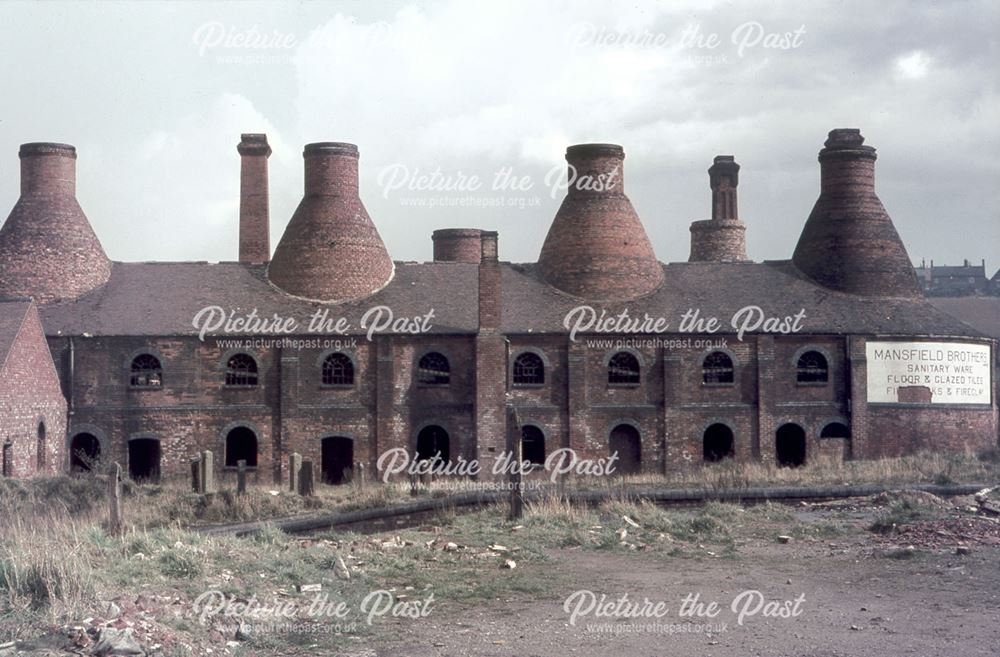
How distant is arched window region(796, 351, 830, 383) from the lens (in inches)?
1155

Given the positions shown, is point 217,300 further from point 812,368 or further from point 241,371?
point 812,368

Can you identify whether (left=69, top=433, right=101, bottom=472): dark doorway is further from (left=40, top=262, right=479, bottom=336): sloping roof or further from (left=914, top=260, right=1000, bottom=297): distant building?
(left=914, top=260, right=1000, bottom=297): distant building

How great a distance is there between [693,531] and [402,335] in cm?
1370

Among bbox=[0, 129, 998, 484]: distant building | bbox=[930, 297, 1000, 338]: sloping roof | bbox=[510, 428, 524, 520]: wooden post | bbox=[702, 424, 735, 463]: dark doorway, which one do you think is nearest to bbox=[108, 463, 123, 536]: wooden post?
bbox=[510, 428, 524, 520]: wooden post

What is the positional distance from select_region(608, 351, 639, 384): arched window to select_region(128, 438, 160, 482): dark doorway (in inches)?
474

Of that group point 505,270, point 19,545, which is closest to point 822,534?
point 19,545

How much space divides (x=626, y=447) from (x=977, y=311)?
3187 centimetres

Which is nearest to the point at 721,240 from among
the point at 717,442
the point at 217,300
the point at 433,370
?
the point at 717,442

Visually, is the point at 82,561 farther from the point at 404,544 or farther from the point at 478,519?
the point at 478,519

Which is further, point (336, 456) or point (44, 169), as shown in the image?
point (44, 169)

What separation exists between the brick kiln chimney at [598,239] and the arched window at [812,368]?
4689mm

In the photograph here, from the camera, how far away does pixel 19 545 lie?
1125 centimetres

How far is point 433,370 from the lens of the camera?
2864cm

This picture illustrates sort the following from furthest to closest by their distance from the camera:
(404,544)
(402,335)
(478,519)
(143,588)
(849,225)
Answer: (849,225), (402,335), (478,519), (404,544), (143,588)
